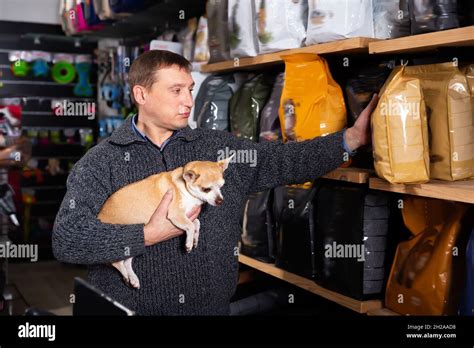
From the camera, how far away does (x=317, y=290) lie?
5.46 feet

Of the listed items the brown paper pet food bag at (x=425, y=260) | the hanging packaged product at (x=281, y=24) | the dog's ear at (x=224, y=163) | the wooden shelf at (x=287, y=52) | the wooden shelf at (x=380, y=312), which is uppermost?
the hanging packaged product at (x=281, y=24)

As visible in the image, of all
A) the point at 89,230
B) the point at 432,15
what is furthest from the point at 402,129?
the point at 89,230

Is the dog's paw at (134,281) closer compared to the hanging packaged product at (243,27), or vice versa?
the dog's paw at (134,281)

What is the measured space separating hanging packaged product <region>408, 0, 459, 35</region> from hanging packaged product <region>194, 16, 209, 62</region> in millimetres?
861

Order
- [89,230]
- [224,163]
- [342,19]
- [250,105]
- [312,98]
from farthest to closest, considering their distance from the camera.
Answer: [250,105] → [312,98] → [342,19] → [224,163] → [89,230]

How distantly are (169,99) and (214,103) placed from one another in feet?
2.59

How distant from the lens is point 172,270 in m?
1.23

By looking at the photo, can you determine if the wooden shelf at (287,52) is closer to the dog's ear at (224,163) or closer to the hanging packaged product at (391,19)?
the hanging packaged product at (391,19)

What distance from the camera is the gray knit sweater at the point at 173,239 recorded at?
1151 mm

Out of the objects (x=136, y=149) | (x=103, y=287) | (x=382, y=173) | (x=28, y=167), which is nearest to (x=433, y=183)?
(x=382, y=173)

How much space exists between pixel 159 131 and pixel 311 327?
510mm

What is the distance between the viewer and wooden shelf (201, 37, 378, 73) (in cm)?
145

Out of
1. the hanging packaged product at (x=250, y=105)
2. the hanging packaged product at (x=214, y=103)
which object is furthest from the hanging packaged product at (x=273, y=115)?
the hanging packaged product at (x=214, y=103)

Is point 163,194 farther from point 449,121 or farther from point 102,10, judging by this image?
point 102,10
